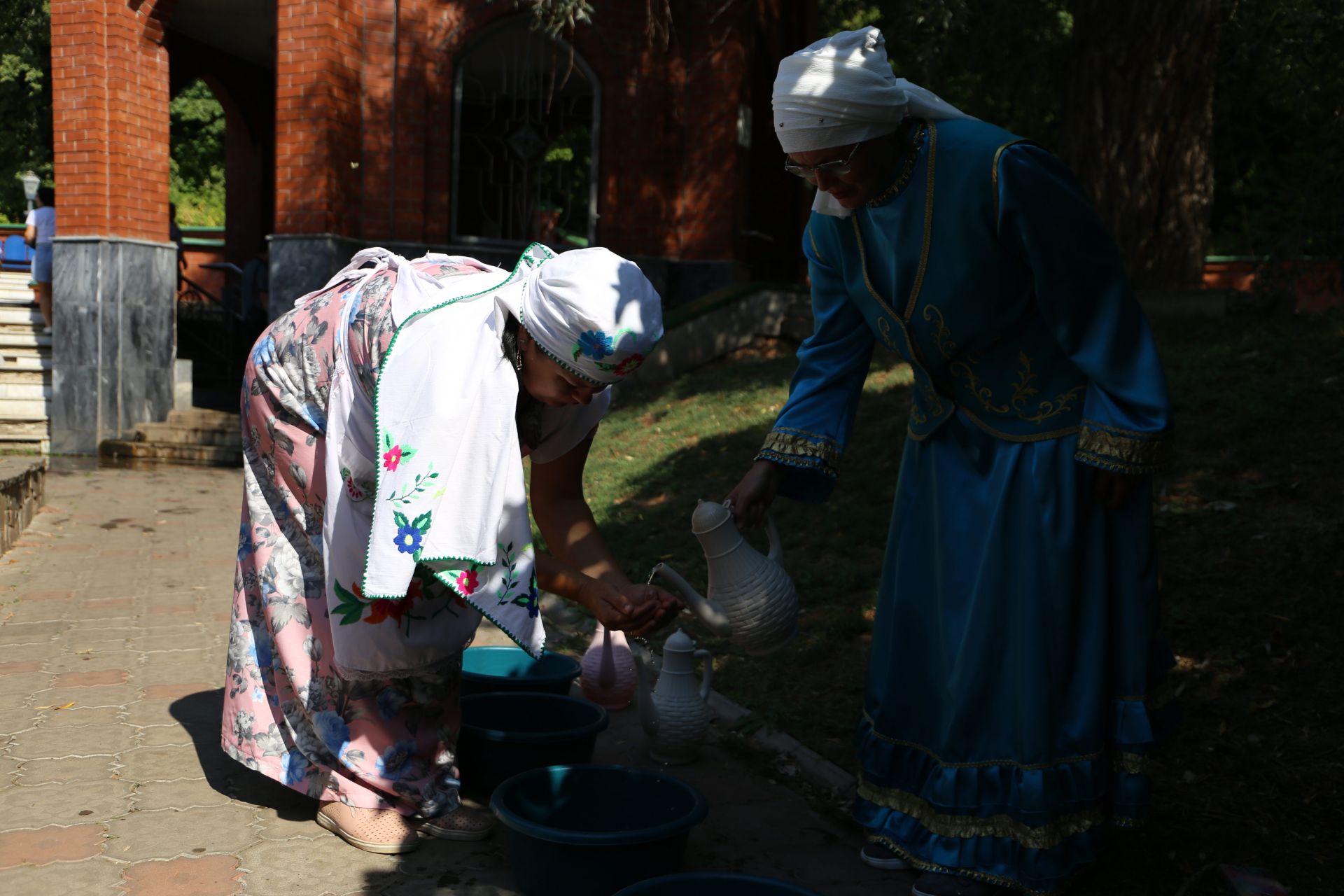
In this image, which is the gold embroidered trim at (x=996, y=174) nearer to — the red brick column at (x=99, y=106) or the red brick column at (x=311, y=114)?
the red brick column at (x=311, y=114)

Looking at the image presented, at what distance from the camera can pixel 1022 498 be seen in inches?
109

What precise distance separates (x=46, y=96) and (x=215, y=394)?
1998cm

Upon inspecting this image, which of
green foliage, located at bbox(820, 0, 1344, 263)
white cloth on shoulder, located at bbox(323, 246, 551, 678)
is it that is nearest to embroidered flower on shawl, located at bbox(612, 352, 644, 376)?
white cloth on shoulder, located at bbox(323, 246, 551, 678)

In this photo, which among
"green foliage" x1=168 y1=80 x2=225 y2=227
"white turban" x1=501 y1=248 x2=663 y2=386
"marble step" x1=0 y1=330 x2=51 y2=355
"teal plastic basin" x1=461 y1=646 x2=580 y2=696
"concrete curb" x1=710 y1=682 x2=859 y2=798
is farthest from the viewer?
"green foliage" x1=168 y1=80 x2=225 y2=227

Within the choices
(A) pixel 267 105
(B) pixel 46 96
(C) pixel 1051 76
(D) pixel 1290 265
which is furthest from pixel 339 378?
(B) pixel 46 96

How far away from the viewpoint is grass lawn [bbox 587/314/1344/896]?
131 inches

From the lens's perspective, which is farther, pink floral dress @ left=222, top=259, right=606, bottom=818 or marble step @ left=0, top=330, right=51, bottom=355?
marble step @ left=0, top=330, right=51, bottom=355

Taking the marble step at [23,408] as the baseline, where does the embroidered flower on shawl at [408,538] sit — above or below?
above

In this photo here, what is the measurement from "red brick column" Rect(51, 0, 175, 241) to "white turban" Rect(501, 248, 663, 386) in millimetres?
9978

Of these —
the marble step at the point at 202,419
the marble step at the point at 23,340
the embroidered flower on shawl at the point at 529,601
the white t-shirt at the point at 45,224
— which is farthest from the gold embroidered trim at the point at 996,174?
the white t-shirt at the point at 45,224

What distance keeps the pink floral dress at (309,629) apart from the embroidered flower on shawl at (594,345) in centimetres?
50

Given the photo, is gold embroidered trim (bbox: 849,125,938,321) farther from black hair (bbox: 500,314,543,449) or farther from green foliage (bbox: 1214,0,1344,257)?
green foliage (bbox: 1214,0,1344,257)

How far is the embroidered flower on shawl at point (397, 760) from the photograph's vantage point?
10.3 ft

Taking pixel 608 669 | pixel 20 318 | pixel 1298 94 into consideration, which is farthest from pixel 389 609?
pixel 20 318
